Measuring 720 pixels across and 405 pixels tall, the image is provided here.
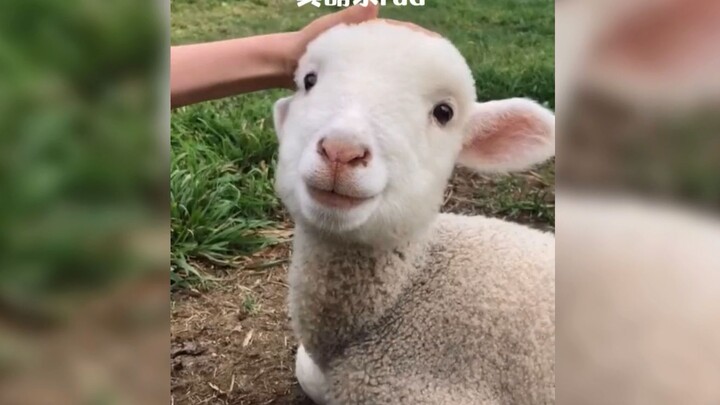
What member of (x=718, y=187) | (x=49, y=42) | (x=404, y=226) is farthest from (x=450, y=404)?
(x=49, y=42)

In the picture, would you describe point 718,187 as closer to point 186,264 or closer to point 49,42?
point 186,264

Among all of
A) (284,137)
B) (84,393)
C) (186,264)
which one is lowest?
(84,393)

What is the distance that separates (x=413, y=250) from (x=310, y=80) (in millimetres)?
145

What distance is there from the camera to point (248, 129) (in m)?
0.56

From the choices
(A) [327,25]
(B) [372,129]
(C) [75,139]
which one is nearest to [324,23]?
(A) [327,25]

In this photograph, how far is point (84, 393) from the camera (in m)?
0.58

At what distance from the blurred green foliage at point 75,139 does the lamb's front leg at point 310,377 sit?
15 cm

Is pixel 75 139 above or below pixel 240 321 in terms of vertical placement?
above

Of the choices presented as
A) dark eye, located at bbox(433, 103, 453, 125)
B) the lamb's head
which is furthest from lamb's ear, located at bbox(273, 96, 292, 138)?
dark eye, located at bbox(433, 103, 453, 125)

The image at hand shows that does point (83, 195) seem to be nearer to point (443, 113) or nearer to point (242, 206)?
point (242, 206)

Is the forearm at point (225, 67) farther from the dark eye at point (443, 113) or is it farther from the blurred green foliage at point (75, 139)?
the dark eye at point (443, 113)

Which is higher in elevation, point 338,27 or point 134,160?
point 338,27

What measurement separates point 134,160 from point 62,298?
4.8 inches

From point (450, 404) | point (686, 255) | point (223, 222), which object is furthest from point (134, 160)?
point (686, 255)
